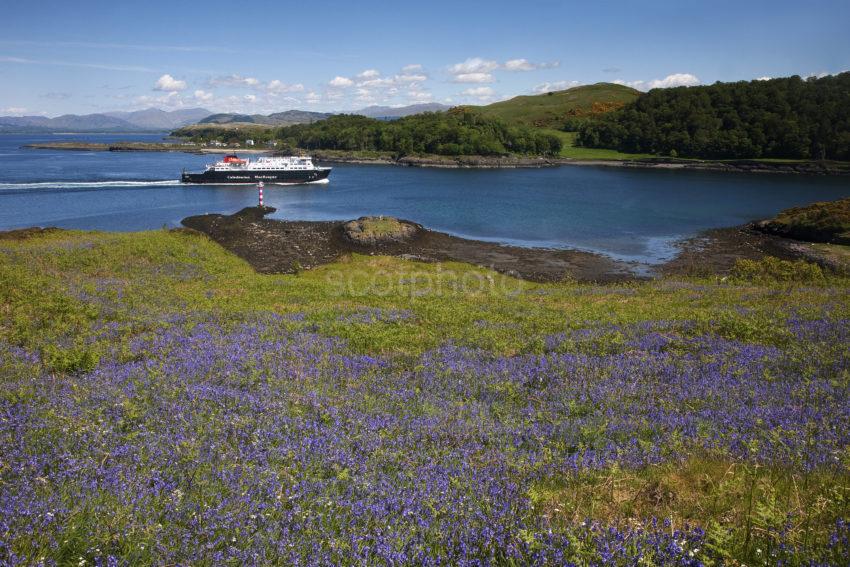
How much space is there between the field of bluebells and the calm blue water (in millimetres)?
36825

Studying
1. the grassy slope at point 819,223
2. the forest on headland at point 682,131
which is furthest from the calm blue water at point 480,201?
the forest on headland at point 682,131

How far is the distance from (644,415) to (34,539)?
7.54 metres

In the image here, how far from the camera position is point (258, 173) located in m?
94.3

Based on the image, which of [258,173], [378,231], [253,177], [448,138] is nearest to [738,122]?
[448,138]

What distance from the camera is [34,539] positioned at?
3.94 meters

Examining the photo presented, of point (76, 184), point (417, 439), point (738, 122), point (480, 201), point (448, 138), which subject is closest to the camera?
point (417, 439)

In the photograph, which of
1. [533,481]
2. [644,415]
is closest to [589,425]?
[644,415]

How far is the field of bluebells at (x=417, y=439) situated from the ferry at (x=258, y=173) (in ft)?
272

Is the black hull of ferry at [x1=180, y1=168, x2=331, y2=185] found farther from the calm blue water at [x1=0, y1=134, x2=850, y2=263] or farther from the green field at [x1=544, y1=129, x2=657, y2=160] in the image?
the green field at [x1=544, y1=129, x2=657, y2=160]

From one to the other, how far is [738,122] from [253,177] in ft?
429

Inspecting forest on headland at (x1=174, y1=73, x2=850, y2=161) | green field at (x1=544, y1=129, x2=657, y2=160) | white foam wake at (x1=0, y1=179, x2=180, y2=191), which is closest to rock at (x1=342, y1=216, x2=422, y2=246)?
white foam wake at (x1=0, y1=179, x2=180, y2=191)

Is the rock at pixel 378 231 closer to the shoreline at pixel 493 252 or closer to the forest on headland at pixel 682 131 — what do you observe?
the shoreline at pixel 493 252

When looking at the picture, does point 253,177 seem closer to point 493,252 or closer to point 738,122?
point 493,252

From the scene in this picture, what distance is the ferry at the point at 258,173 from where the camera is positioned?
91.2 meters
